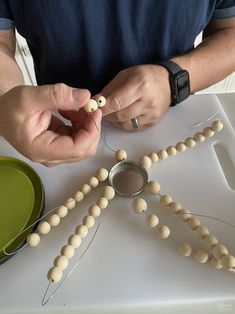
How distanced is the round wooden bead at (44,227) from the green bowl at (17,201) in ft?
0.05

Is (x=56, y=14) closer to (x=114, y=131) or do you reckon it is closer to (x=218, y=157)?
(x=114, y=131)

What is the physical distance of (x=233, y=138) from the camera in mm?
610

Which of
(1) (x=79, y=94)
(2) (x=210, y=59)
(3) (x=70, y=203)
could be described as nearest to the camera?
(1) (x=79, y=94)

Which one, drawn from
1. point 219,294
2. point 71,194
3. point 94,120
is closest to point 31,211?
point 71,194

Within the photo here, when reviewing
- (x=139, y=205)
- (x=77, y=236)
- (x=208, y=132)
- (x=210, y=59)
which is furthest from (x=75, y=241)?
(x=210, y=59)

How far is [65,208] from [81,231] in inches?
1.9

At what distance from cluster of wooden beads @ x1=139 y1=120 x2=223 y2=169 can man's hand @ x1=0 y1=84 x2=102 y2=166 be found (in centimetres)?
13

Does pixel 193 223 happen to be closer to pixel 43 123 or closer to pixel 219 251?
pixel 219 251

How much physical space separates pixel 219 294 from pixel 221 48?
477 mm

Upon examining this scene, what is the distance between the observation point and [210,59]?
25.9 inches

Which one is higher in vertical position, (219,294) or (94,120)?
(94,120)

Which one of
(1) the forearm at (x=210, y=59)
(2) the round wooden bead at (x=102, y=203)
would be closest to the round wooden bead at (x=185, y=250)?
(2) the round wooden bead at (x=102, y=203)

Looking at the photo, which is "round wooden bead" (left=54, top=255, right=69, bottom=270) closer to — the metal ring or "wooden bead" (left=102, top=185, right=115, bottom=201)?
"wooden bead" (left=102, top=185, right=115, bottom=201)

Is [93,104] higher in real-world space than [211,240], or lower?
higher
